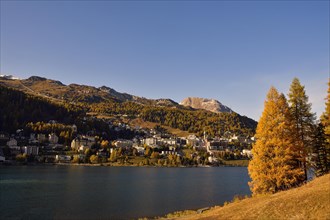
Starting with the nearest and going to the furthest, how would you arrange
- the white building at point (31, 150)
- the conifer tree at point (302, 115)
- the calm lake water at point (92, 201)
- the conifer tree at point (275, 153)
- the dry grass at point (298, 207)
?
1. the dry grass at point (298, 207)
2. the conifer tree at point (275, 153)
3. the conifer tree at point (302, 115)
4. the calm lake water at point (92, 201)
5. the white building at point (31, 150)

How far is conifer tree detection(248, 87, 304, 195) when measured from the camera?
1399 inches

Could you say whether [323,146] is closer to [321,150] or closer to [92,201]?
[321,150]

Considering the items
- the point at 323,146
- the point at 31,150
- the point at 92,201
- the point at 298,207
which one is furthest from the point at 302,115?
the point at 31,150

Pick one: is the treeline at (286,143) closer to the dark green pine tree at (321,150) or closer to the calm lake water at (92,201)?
the dark green pine tree at (321,150)

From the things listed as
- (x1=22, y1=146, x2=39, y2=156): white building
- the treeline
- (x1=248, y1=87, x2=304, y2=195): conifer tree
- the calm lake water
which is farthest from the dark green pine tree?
(x1=22, y1=146, x2=39, y2=156): white building

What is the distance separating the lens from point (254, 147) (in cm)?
3797

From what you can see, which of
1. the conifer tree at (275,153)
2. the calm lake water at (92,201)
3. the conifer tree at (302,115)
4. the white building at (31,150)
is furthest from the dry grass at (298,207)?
the white building at (31,150)

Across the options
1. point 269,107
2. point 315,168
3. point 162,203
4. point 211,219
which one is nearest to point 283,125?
point 269,107

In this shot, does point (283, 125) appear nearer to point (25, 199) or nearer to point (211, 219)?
point (211, 219)

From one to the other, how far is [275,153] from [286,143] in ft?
5.97

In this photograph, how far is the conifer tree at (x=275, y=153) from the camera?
1399 inches

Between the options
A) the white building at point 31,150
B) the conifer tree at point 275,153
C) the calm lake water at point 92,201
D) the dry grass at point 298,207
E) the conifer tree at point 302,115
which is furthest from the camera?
the white building at point 31,150

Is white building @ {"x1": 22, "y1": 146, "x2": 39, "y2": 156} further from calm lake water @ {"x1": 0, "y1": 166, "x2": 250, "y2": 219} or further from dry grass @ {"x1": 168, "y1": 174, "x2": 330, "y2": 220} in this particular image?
dry grass @ {"x1": 168, "y1": 174, "x2": 330, "y2": 220}

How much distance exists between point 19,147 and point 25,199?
143718mm
